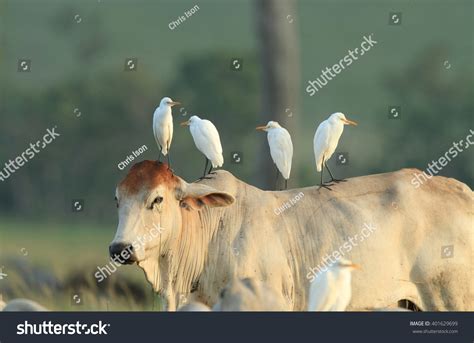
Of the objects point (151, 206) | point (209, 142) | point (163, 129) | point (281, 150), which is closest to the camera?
point (151, 206)

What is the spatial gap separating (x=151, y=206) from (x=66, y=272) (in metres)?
13.2

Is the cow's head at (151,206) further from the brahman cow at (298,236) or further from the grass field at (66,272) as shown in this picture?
the grass field at (66,272)

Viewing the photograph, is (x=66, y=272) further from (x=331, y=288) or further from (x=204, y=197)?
(x=331, y=288)

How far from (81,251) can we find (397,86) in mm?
22336

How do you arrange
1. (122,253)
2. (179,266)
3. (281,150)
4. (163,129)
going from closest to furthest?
(122,253), (179,266), (163,129), (281,150)

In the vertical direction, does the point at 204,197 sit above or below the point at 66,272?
below

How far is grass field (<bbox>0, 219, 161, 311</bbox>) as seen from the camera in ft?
54.8

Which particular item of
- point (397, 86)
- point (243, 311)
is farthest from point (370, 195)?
point (397, 86)

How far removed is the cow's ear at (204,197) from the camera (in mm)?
12195

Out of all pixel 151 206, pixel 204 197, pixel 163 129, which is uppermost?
pixel 163 129

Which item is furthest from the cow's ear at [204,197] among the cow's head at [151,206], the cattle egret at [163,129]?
the cattle egret at [163,129]

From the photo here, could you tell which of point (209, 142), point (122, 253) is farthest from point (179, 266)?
point (209, 142)

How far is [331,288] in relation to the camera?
10930 mm

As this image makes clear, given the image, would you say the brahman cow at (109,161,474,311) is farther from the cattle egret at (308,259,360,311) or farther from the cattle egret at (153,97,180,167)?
the cattle egret at (308,259,360,311)
